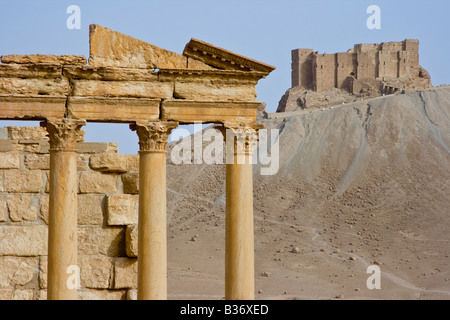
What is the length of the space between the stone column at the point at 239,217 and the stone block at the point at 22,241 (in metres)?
4.04

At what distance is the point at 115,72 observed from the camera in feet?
46.3

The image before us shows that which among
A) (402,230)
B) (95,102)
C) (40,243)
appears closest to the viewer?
(95,102)

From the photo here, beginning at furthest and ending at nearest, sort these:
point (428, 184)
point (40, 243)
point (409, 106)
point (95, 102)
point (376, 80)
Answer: point (376, 80), point (409, 106), point (428, 184), point (40, 243), point (95, 102)

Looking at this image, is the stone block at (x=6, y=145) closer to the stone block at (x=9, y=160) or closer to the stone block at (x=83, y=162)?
the stone block at (x=9, y=160)

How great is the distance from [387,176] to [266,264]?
20594 mm

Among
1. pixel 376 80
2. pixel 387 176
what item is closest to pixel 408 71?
pixel 376 80

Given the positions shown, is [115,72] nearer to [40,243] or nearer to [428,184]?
[40,243]

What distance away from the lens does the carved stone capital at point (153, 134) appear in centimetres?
1415

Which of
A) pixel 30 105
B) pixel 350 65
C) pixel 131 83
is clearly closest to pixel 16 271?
pixel 30 105

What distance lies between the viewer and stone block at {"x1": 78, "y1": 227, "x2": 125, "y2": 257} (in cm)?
1593

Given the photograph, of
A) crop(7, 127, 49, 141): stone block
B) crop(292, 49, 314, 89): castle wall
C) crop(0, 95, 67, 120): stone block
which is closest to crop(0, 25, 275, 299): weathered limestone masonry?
crop(0, 95, 67, 120): stone block

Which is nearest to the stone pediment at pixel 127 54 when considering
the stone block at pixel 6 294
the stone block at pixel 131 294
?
the stone block at pixel 131 294

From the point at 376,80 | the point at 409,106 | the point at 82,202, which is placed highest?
the point at 376,80

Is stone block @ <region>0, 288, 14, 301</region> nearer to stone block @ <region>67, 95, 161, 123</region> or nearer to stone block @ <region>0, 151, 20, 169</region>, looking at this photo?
stone block @ <region>0, 151, 20, 169</region>
